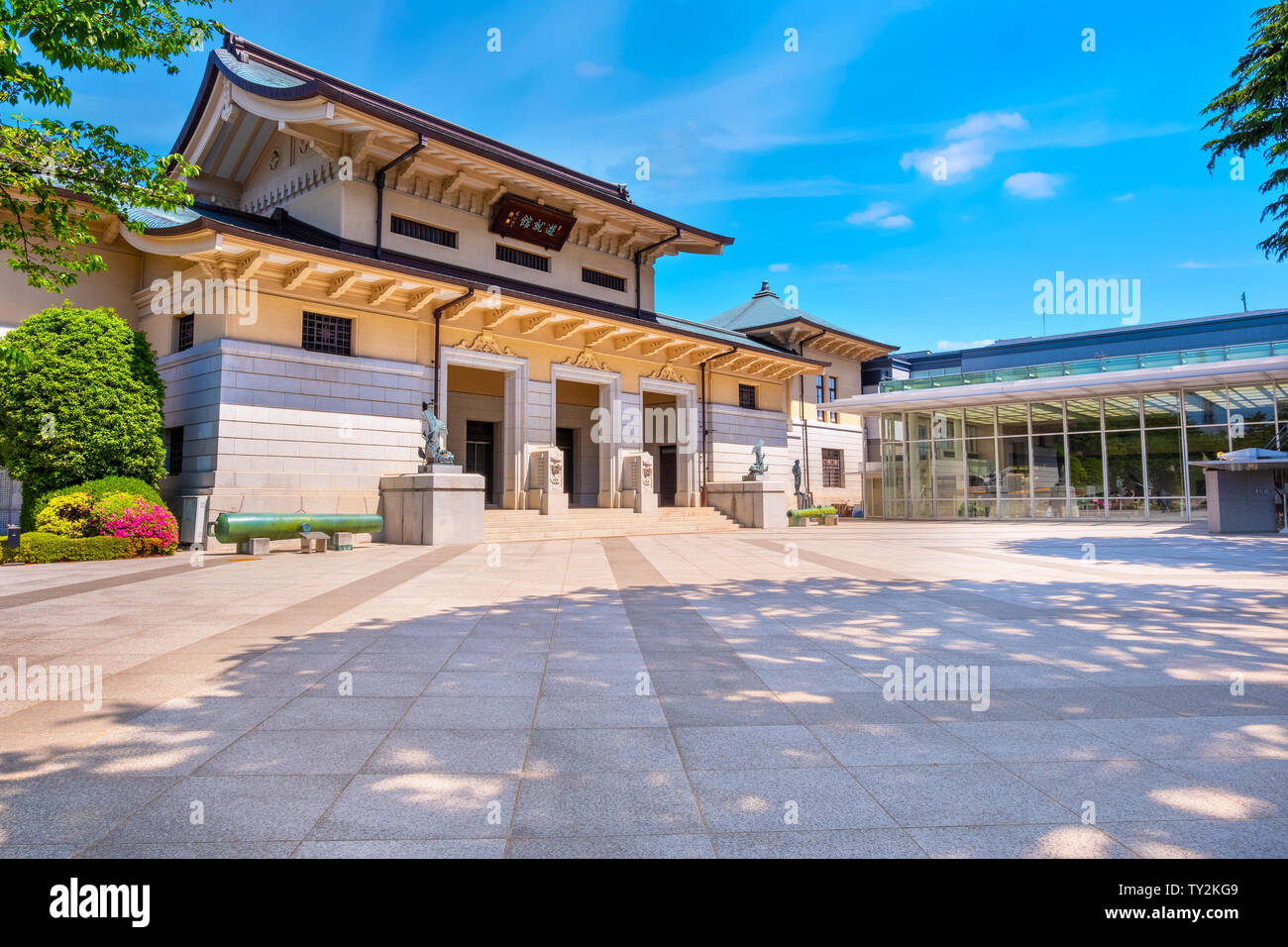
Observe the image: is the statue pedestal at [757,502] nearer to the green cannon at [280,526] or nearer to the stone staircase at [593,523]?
the stone staircase at [593,523]

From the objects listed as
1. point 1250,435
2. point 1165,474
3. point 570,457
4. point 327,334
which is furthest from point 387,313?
point 1250,435

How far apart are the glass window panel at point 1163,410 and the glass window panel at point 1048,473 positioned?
312cm

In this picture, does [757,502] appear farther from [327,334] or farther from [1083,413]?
[327,334]

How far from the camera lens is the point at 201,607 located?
27.0 feet

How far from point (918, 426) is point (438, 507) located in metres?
24.4

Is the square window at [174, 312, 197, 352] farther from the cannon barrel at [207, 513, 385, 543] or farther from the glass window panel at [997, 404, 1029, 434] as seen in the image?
the glass window panel at [997, 404, 1029, 434]

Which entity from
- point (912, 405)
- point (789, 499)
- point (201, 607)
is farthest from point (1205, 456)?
point (201, 607)

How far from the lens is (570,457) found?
30141 millimetres

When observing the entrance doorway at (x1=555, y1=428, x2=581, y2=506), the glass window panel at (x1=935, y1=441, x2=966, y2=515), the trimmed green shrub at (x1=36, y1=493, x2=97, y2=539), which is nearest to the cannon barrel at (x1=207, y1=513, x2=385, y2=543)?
the trimmed green shrub at (x1=36, y1=493, x2=97, y2=539)

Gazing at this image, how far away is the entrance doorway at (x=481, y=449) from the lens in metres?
27.4

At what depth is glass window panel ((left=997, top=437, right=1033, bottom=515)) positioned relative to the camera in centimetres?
3050

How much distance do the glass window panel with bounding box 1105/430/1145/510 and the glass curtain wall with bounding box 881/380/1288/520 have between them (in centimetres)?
4
